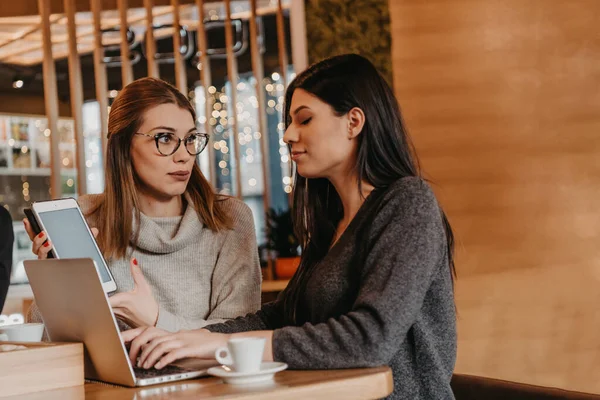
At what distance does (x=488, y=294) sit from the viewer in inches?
134

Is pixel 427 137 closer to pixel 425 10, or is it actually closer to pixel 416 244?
pixel 425 10

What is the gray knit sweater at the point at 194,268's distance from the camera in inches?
89.2

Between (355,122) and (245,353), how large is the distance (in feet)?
2.20

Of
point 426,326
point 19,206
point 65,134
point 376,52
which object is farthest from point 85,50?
point 426,326

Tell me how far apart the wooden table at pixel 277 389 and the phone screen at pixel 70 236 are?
348mm

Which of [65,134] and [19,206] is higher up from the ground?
[65,134]

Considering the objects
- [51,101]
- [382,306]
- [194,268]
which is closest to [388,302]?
[382,306]

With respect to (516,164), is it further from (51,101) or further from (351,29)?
(51,101)

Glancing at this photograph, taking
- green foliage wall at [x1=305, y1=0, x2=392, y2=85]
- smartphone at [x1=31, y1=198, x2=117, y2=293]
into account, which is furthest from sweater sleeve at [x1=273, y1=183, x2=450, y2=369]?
green foliage wall at [x1=305, y1=0, x2=392, y2=85]

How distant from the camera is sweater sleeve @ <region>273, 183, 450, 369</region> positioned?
1.59 metres

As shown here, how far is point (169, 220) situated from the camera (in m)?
2.36

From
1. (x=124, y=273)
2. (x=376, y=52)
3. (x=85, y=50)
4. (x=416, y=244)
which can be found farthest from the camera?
(x=85, y=50)

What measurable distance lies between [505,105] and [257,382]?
2.17 m

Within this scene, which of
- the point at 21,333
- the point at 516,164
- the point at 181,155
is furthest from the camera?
the point at 516,164
